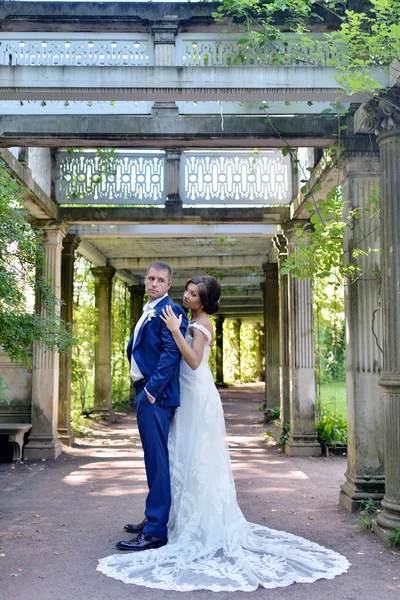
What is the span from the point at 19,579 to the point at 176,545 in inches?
39.2

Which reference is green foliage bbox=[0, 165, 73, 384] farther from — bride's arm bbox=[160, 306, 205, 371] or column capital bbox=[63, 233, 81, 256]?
column capital bbox=[63, 233, 81, 256]

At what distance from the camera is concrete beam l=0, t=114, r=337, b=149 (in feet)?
21.0

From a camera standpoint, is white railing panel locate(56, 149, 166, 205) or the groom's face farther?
white railing panel locate(56, 149, 166, 205)

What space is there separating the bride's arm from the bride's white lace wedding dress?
86mm

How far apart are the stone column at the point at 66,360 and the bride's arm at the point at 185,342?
6295 millimetres

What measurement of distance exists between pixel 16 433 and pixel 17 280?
140 inches

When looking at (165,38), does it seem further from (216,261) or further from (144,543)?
(216,261)

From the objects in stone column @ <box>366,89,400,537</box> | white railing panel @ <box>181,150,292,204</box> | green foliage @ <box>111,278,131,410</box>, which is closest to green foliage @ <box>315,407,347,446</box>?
white railing panel @ <box>181,150,292,204</box>

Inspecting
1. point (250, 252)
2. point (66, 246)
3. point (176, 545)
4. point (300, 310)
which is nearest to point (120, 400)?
point (250, 252)

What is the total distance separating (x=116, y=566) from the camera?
4.06m

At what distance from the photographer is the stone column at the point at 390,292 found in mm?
4805

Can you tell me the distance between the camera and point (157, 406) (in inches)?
179

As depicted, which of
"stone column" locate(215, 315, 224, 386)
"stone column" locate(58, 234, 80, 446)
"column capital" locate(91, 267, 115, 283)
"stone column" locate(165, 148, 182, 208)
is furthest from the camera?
"stone column" locate(215, 315, 224, 386)

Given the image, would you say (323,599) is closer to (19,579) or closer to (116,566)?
(116,566)
